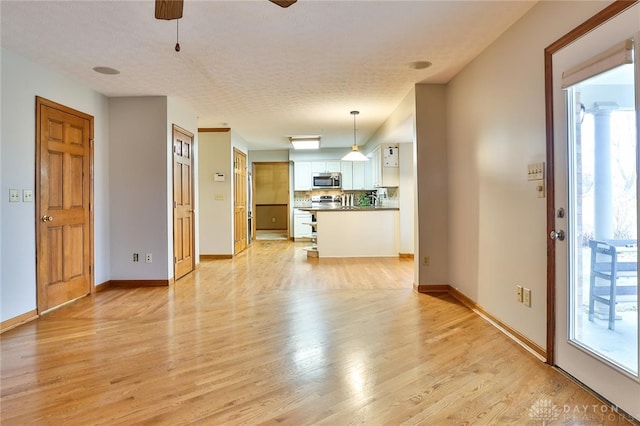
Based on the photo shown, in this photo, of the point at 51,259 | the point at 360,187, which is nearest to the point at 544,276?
the point at 51,259

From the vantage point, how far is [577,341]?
202cm

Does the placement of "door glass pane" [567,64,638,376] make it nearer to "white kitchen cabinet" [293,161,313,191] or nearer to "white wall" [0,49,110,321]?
"white wall" [0,49,110,321]

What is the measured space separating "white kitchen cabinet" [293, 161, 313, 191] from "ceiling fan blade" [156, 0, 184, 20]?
7.35 m

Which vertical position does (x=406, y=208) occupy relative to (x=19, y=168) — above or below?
below

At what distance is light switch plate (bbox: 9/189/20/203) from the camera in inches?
119

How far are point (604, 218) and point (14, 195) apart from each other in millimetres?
4322

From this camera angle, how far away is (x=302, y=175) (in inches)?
362

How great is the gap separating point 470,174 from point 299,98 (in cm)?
233

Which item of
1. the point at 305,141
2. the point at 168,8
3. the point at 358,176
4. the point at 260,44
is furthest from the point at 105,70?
the point at 358,176

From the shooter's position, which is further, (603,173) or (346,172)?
(346,172)

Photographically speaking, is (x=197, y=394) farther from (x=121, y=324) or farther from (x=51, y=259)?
(x=51, y=259)

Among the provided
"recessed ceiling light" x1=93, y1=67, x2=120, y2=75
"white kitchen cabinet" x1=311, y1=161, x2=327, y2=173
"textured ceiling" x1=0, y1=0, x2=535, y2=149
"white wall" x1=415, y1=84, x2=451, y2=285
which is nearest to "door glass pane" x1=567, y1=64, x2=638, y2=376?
"textured ceiling" x1=0, y1=0, x2=535, y2=149

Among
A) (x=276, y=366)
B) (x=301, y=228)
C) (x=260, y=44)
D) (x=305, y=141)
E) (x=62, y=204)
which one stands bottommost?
(x=276, y=366)

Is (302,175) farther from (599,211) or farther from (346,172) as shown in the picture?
(599,211)
